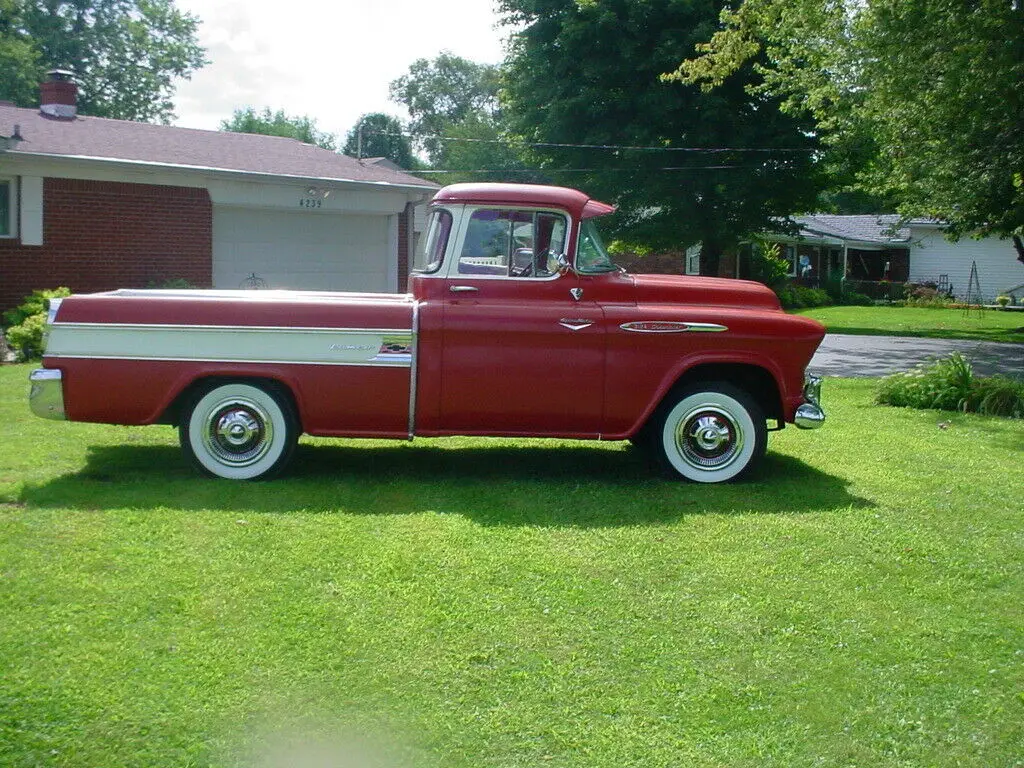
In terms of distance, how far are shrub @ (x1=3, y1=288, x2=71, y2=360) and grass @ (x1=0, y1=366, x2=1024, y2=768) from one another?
23.4ft

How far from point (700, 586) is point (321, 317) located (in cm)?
340

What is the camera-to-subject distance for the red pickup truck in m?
7.63

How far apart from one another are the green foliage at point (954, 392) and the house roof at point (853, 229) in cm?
3558

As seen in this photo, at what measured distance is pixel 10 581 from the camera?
17.5ft

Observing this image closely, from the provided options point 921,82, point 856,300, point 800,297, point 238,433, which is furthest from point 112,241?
point 856,300

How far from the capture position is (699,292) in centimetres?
833

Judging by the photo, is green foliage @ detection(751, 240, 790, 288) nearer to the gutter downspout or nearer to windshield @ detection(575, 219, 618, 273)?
the gutter downspout

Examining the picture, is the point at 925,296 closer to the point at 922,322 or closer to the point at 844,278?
the point at 844,278

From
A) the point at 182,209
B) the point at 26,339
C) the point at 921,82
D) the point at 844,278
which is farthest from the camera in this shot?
the point at 844,278

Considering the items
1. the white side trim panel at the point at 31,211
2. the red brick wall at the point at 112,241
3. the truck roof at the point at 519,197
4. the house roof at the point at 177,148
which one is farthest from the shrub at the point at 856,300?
the truck roof at the point at 519,197

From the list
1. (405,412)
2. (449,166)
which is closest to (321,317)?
(405,412)

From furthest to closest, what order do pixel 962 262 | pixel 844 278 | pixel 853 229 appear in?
pixel 853 229
pixel 962 262
pixel 844 278

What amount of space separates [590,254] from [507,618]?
3682 millimetres

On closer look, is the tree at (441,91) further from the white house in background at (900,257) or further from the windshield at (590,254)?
the windshield at (590,254)
